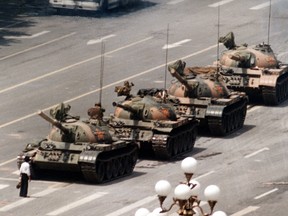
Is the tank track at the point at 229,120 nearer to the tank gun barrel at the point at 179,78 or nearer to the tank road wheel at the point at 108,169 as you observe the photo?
the tank gun barrel at the point at 179,78

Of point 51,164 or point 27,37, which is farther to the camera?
point 27,37

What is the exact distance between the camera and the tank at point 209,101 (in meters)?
66.4

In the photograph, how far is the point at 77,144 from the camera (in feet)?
187

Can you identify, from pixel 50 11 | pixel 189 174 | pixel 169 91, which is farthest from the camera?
pixel 50 11

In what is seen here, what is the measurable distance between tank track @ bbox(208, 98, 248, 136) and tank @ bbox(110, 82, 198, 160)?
3.23m

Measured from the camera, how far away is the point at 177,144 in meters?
62.2

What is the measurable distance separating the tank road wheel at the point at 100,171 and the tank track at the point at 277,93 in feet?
59.2

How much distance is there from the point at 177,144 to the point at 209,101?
17.5 feet

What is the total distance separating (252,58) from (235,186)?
735 inches

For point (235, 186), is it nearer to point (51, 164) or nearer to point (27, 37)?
point (51, 164)

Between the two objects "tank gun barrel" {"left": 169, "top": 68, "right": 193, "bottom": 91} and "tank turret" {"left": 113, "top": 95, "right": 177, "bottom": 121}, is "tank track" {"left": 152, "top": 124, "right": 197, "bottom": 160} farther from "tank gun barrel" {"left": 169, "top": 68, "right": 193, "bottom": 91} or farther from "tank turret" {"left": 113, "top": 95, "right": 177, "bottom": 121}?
"tank gun barrel" {"left": 169, "top": 68, "right": 193, "bottom": 91}

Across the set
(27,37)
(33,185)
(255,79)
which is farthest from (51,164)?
(27,37)

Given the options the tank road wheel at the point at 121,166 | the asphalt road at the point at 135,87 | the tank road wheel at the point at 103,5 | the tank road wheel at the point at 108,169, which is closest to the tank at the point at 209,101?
the asphalt road at the point at 135,87

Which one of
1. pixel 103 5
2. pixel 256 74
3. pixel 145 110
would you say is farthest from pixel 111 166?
pixel 103 5
